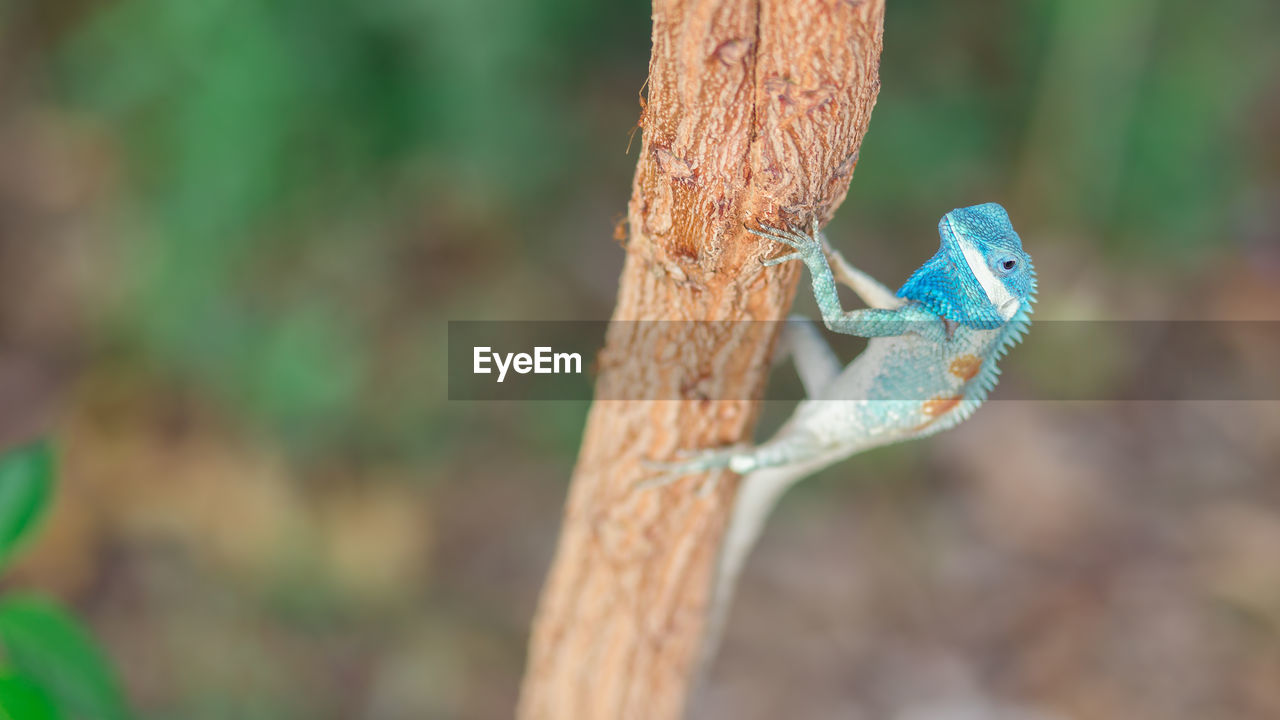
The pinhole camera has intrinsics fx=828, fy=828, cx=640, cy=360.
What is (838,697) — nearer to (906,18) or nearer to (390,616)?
(390,616)

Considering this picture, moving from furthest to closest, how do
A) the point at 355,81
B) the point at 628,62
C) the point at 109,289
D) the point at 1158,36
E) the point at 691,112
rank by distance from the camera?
the point at 628,62
the point at 1158,36
the point at 109,289
the point at 355,81
the point at 691,112

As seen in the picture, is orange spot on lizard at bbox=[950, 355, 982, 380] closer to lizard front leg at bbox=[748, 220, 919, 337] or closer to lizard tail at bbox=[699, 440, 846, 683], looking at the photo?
lizard front leg at bbox=[748, 220, 919, 337]

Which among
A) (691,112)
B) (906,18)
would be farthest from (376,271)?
(906,18)

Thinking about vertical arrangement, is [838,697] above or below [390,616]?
below

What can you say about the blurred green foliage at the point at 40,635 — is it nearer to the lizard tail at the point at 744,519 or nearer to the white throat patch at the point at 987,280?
the lizard tail at the point at 744,519

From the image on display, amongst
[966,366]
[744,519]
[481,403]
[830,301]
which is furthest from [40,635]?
[481,403]

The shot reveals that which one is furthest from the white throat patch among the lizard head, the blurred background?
the blurred background

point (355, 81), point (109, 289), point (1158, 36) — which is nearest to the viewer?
point (355, 81)

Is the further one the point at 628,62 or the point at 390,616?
the point at 628,62
